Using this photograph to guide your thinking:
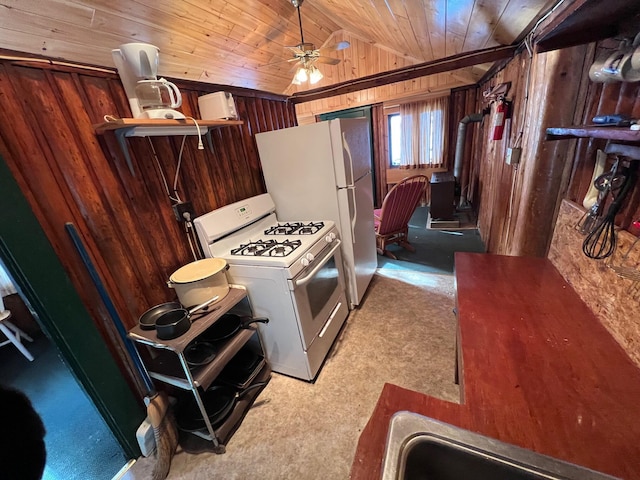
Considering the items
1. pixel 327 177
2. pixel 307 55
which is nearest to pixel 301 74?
pixel 307 55

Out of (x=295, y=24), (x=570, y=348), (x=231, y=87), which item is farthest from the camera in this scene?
(x=295, y=24)

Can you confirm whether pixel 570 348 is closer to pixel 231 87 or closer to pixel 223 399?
pixel 223 399

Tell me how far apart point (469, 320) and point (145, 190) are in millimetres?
Result: 1841

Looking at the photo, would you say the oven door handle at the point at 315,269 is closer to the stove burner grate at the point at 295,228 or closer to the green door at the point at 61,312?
the stove burner grate at the point at 295,228

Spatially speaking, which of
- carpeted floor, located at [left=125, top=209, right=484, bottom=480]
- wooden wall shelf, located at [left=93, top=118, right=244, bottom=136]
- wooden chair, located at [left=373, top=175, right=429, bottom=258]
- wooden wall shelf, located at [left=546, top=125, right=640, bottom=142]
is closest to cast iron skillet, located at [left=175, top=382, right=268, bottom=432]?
carpeted floor, located at [left=125, top=209, right=484, bottom=480]

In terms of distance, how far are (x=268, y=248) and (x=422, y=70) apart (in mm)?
2281

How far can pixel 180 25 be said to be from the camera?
155 cm

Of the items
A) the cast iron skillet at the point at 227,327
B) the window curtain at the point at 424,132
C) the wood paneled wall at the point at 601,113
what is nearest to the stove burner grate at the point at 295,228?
the cast iron skillet at the point at 227,327

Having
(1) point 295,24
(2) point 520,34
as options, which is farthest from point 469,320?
(1) point 295,24

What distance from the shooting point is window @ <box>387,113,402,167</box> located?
5.27 meters

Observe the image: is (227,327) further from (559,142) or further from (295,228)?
(559,142)

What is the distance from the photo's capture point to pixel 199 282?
4.70ft

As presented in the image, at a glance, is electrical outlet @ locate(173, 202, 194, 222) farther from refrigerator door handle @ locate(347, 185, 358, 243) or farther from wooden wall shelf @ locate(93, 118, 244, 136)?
refrigerator door handle @ locate(347, 185, 358, 243)

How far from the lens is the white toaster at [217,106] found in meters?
1.78
